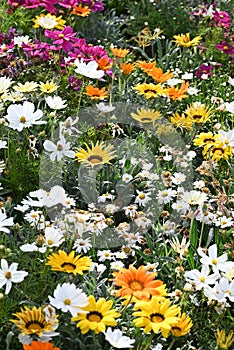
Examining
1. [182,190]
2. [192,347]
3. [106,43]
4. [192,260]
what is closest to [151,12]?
[106,43]

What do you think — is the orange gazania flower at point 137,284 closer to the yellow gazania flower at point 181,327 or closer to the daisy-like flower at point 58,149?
the yellow gazania flower at point 181,327

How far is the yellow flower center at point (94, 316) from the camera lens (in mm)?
2090

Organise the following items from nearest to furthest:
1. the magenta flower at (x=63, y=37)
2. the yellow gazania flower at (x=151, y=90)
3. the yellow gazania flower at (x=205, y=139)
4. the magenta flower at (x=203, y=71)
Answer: the yellow gazania flower at (x=205, y=139) → the yellow gazania flower at (x=151, y=90) → the magenta flower at (x=63, y=37) → the magenta flower at (x=203, y=71)

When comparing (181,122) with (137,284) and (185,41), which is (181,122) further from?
(137,284)

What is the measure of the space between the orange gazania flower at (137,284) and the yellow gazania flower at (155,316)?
2cm

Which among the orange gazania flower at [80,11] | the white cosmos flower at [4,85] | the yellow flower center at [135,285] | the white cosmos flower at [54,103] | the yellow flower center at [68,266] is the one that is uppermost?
the white cosmos flower at [4,85]

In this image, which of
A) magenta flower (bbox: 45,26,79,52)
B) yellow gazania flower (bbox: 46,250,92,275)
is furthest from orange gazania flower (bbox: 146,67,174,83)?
yellow gazania flower (bbox: 46,250,92,275)

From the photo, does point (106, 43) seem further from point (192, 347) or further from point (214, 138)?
point (192, 347)

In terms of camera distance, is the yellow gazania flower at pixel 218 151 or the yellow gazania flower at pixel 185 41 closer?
the yellow gazania flower at pixel 218 151

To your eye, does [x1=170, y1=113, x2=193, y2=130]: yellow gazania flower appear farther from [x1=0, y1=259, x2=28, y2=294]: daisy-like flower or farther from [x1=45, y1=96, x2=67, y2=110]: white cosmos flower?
[x1=0, y1=259, x2=28, y2=294]: daisy-like flower

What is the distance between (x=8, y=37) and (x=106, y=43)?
25.4 inches

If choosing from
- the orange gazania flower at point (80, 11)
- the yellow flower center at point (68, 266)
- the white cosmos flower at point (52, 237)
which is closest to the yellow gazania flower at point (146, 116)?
the orange gazania flower at point (80, 11)

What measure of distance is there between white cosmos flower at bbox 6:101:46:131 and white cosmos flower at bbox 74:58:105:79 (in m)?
0.40

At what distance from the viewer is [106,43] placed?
13.3ft
